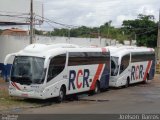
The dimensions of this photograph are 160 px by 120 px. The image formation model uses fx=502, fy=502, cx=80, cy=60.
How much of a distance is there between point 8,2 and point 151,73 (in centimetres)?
1277

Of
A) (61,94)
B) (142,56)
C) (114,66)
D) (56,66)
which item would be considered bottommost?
(61,94)

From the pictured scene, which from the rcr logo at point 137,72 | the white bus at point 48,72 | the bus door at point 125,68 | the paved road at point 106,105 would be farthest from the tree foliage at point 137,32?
the white bus at point 48,72

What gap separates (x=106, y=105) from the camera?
2305 cm

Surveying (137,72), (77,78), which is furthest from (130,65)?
(77,78)

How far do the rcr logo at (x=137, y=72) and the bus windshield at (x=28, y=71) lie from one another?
13836mm

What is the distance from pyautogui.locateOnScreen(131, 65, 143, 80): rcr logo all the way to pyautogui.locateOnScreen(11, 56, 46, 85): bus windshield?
13.8 m

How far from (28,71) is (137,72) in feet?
50.8

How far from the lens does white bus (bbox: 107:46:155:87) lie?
3340 cm

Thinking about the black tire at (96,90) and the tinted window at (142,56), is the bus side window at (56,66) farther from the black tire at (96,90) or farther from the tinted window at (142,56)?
the tinted window at (142,56)

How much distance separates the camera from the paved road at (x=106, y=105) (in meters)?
20.1

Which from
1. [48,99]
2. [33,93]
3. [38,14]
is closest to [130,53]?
[38,14]

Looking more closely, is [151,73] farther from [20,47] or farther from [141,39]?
[141,39]

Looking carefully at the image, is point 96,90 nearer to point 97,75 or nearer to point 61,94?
point 97,75

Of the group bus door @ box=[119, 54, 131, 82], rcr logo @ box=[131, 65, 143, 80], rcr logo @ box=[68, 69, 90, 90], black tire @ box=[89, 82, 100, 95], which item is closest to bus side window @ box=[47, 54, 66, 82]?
rcr logo @ box=[68, 69, 90, 90]
